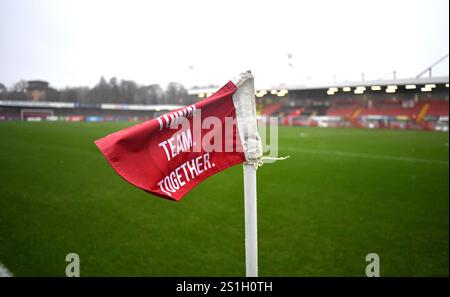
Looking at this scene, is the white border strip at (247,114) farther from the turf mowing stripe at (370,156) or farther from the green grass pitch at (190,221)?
the turf mowing stripe at (370,156)

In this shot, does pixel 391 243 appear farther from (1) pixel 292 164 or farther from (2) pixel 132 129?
(1) pixel 292 164

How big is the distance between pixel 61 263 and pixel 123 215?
7.13 feet

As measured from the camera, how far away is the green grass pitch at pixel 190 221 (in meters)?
3.02

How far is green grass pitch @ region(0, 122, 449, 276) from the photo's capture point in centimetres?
302

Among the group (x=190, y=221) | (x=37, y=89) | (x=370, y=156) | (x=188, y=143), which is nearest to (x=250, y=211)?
(x=188, y=143)

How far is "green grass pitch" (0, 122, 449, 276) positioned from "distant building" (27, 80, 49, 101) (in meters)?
0.23

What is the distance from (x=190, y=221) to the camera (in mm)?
5891

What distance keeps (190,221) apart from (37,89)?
3.81 m

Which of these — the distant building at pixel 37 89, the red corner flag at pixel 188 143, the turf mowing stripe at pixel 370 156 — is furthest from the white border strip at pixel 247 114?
the turf mowing stripe at pixel 370 156

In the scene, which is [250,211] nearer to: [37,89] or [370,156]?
[37,89]

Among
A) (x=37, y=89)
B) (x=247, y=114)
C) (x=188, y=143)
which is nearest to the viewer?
(x=188, y=143)

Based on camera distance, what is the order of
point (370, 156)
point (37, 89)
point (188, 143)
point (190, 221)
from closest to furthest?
point (188, 143), point (37, 89), point (190, 221), point (370, 156)

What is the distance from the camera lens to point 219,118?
183cm
